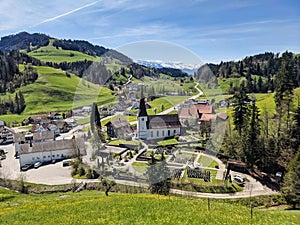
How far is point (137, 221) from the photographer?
705 centimetres

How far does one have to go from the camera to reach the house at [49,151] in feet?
111

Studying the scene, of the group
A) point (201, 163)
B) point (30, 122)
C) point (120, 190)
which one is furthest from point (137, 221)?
point (30, 122)

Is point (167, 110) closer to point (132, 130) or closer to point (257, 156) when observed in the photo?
point (132, 130)

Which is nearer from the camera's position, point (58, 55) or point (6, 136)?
point (6, 136)

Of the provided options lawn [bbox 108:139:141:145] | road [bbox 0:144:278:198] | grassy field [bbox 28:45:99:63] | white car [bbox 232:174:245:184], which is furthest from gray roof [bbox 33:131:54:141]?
grassy field [bbox 28:45:99:63]

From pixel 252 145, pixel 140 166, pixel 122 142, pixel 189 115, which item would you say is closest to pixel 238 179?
pixel 252 145

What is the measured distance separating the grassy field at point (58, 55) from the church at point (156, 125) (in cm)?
13212

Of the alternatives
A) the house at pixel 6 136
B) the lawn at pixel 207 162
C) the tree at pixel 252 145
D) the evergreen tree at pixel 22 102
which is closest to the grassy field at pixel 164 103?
the lawn at pixel 207 162

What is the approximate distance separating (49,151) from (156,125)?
1549 centimetres

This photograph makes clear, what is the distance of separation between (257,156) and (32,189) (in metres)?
24.2

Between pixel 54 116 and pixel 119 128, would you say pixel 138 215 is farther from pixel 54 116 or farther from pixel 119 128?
pixel 54 116

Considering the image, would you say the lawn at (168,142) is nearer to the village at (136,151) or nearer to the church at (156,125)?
the village at (136,151)

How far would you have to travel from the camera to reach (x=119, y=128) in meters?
39.4

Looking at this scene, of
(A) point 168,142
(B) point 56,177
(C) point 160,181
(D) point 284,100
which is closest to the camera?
(C) point 160,181
